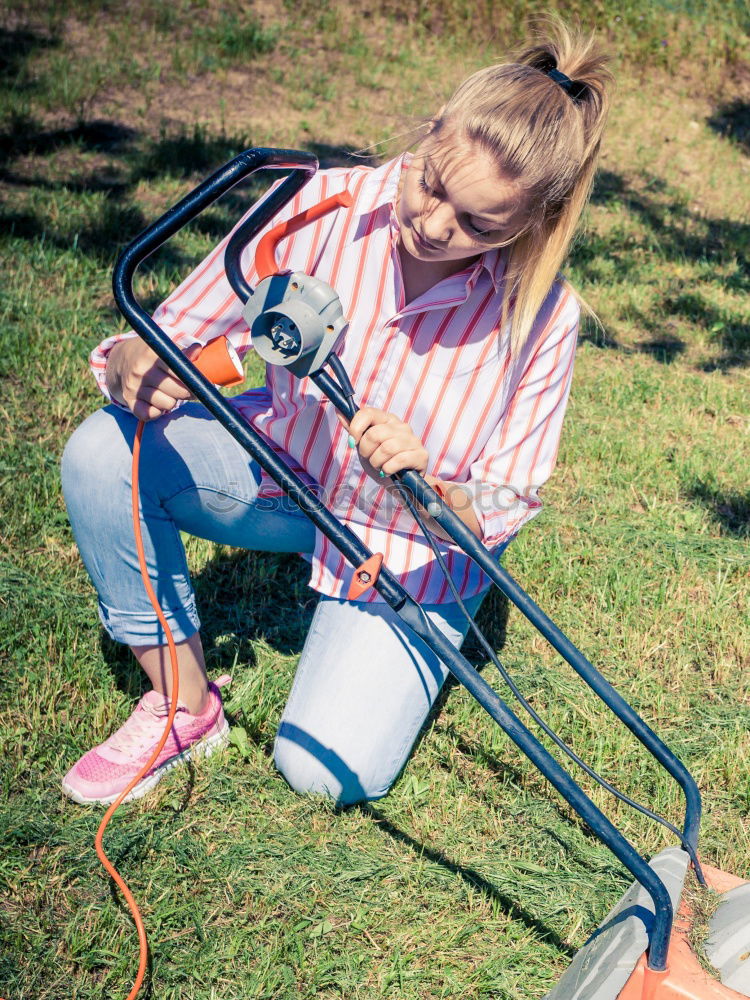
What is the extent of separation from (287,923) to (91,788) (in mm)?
553

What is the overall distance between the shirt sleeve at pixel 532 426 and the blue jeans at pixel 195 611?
0.40 metres

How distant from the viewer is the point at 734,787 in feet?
8.36

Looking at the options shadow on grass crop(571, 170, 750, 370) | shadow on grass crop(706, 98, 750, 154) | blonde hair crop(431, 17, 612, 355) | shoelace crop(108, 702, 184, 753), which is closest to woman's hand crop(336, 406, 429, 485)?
blonde hair crop(431, 17, 612, 355)

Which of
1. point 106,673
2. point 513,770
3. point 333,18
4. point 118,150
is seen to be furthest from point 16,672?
point 333,18

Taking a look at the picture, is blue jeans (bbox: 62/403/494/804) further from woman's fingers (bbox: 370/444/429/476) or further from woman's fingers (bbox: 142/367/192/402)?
woman's fingers (bbox: 370/444/429/476)

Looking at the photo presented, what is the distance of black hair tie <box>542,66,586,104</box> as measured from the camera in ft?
6.27

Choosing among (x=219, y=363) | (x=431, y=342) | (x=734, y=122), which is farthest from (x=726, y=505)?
(x=734, y=122)

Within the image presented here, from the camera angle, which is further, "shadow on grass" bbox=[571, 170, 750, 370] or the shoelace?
"shadow on grass" bbox=[571, 170, 750, 370]

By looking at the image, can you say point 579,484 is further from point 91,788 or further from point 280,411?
point 91,788

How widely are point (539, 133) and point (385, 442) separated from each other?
68 centimetres

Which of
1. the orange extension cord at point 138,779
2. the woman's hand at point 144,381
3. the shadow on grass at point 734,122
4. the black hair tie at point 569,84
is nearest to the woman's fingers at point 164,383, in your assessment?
the woman's hand at point 144,381

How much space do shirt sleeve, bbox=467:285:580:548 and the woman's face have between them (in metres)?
0.29

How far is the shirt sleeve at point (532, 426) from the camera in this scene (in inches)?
84.5

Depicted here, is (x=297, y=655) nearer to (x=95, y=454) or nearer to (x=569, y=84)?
(x=95, y=454)
